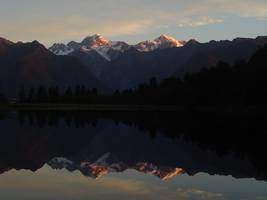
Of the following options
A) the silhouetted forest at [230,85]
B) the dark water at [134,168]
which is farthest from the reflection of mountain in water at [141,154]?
the silhouetted forest at [230,85]

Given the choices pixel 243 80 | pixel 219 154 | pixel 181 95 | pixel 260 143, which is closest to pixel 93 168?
pixel 219 154

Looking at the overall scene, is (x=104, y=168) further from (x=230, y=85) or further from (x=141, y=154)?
(x=230, y=85)

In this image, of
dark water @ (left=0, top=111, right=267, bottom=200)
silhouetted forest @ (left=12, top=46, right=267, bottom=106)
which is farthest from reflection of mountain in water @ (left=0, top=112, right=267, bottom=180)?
silhouetted forest @ (left=12, top=46, right=267, bottom=106)

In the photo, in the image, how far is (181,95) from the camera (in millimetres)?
187625

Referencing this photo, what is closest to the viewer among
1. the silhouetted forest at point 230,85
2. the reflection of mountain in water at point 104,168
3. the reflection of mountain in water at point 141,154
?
the reflection of mountain in water at point 104,168

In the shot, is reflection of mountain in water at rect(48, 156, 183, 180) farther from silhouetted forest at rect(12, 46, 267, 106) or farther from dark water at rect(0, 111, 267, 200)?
silhouetted forest at rect(12, 46, 267, 106)

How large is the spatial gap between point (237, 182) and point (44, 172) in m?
14.0

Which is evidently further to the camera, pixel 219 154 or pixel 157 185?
pixel 219 154

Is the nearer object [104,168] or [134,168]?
[104,168]

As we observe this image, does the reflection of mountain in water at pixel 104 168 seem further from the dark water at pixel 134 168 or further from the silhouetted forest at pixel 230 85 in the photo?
the silhouetted forest at pixel 230 85

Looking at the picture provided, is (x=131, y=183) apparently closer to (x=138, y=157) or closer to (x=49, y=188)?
(x=49, y=188)

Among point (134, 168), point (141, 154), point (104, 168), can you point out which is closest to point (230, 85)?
point (141, 154)

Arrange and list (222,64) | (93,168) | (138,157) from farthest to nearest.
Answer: (222,64) < (138,157) < (93,168)

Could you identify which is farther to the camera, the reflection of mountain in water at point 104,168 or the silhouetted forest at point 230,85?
the silhouetted forest at point 230,85
